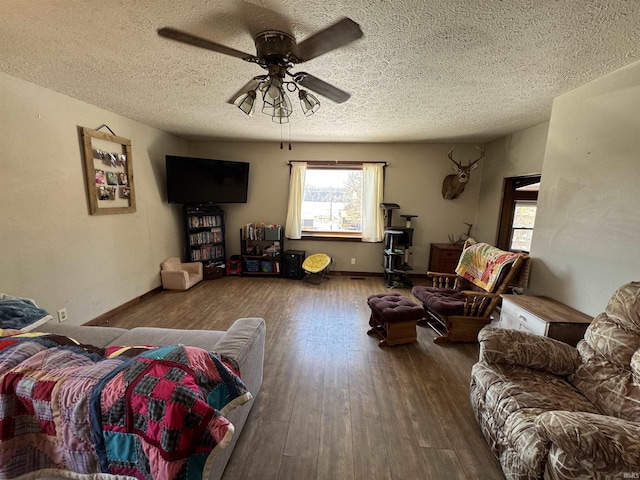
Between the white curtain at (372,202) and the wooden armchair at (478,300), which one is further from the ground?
the white curtain at (372,202)

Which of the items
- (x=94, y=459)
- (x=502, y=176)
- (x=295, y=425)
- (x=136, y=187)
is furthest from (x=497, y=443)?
(x=136, y=187)

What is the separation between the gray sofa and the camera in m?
1.46

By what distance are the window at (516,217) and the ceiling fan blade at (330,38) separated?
360 cm

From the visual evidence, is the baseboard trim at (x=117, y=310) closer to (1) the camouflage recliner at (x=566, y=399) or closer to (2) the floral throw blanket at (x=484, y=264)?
(1) the camouflage recliner at (x=566, y=399)

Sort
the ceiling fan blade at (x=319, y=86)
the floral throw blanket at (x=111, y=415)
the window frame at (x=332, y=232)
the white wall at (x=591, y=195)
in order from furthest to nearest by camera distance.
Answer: the window frame at (x=332, y=232) → the white wall at (x=591, y=195) → the ceiling fan blade at (x=319, y=86) → the floral throw blanket at (x=111, y=415)

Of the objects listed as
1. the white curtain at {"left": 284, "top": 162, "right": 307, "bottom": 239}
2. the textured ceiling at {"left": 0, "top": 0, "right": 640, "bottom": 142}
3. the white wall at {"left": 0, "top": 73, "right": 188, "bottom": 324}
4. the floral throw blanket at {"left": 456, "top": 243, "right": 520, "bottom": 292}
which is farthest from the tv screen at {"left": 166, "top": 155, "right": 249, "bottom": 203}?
the floral throw blanket at {"left": 456, "top": 243, "right": 520, "bottom": 292}

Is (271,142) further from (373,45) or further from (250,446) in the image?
(250,446)

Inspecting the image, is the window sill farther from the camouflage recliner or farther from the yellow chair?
the camouflage recliner

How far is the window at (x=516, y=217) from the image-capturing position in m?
3.71

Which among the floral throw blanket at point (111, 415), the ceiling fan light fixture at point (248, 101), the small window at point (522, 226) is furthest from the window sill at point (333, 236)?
the floral throw blanket at point (111, 415)

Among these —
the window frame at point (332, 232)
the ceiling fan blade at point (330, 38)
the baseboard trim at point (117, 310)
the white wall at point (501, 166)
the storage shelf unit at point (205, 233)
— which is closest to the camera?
the ceiling fan blade at point (330, 38)

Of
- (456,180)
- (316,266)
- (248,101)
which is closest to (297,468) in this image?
(248,101)

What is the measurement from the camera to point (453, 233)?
4.67 metres

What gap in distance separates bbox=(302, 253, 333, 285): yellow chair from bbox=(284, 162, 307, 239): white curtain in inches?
20.1
